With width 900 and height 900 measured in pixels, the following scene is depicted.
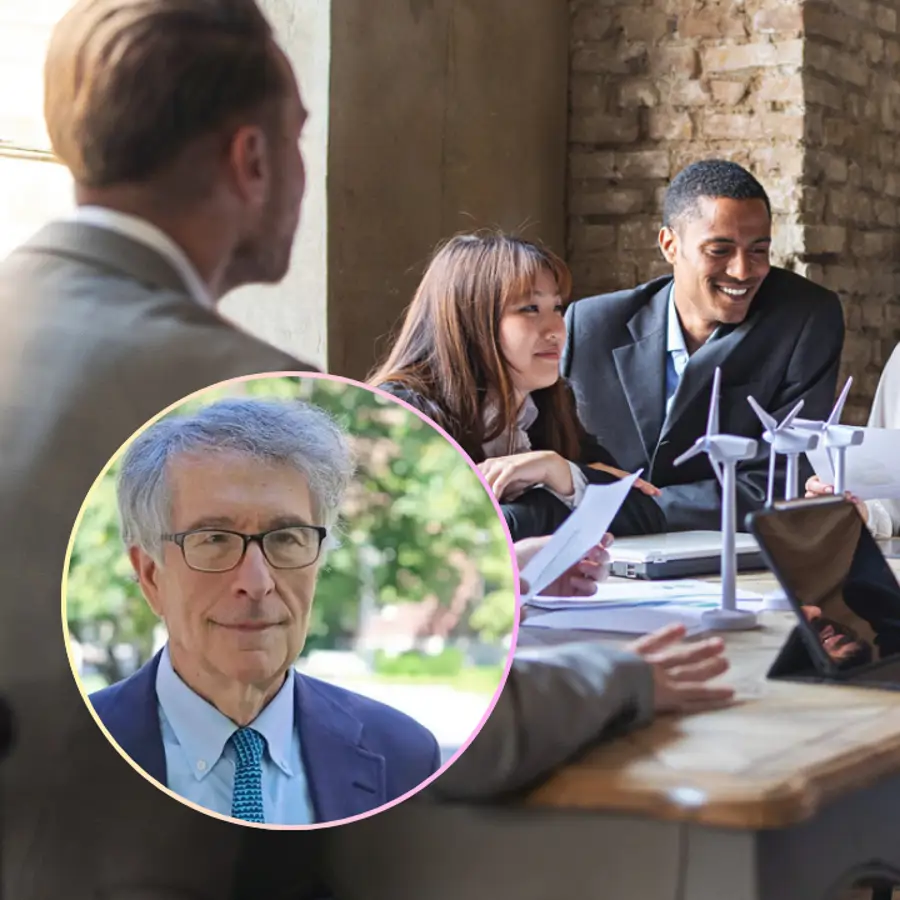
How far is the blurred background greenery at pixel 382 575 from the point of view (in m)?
1.04

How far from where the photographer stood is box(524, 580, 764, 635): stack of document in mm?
1932

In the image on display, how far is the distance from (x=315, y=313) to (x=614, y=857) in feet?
1.94

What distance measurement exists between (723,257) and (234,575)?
113 inches

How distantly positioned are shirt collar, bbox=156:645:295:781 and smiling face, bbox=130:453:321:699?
0.10 feet

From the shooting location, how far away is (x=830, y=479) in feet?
8.46

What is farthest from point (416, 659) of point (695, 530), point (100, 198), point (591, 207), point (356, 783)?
point (591, 207)

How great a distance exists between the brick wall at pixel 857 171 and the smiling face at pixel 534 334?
2.18 metres

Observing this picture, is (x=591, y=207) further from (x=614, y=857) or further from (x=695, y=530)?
(x=614, y=857)

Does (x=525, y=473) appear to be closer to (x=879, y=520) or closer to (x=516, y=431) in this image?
(x=516, y=431)

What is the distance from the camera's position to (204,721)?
3.49 ft

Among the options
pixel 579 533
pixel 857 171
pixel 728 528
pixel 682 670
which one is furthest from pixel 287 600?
pixel 857 171

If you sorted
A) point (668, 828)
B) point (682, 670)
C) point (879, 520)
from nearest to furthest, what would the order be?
1. point (668, 828)
2. point (682, 670)
3. point (879, 520)

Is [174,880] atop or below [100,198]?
below

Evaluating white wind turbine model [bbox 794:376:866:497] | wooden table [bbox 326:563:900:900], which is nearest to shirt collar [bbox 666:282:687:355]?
white wind turbine model [bbox 794:376:866:497]
